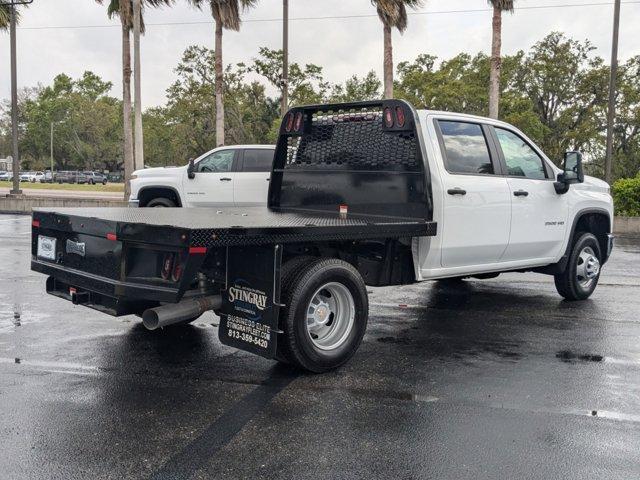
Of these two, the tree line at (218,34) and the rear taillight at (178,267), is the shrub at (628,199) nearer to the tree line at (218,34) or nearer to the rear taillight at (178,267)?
the tree line at (218,34)

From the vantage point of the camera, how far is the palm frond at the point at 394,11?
2183 cm

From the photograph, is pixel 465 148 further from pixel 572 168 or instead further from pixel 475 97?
pixel 475 97

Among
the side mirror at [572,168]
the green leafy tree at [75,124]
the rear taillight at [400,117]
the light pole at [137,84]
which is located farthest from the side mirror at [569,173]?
the green leafy tree at [75,124]

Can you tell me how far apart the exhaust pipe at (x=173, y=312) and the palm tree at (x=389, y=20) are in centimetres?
1848

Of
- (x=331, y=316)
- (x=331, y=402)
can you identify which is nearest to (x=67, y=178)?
(x=331, y=316)

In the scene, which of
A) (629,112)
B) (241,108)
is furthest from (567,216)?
(241,108)

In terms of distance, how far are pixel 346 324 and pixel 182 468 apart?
210 centimetres

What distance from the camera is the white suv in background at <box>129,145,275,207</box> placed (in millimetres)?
12977

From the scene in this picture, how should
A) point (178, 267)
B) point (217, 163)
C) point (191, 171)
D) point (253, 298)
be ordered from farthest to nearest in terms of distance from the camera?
point (217, 163) < point (191, 171) < point (253, 298) < point (178, 267)

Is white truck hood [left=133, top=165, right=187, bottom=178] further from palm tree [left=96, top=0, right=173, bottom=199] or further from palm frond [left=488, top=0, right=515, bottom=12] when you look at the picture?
palm frond [left=488, top=0, right=515, bottom=12]

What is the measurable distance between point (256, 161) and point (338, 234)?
835 centimetres

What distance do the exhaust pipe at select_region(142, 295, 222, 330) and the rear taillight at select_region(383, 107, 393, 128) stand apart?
241cm

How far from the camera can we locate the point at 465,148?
644cm

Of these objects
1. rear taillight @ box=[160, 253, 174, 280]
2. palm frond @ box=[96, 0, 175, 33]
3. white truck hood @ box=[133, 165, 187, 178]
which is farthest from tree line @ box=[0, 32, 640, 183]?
rear taillight @ box=[160, 253, 174, 280]
